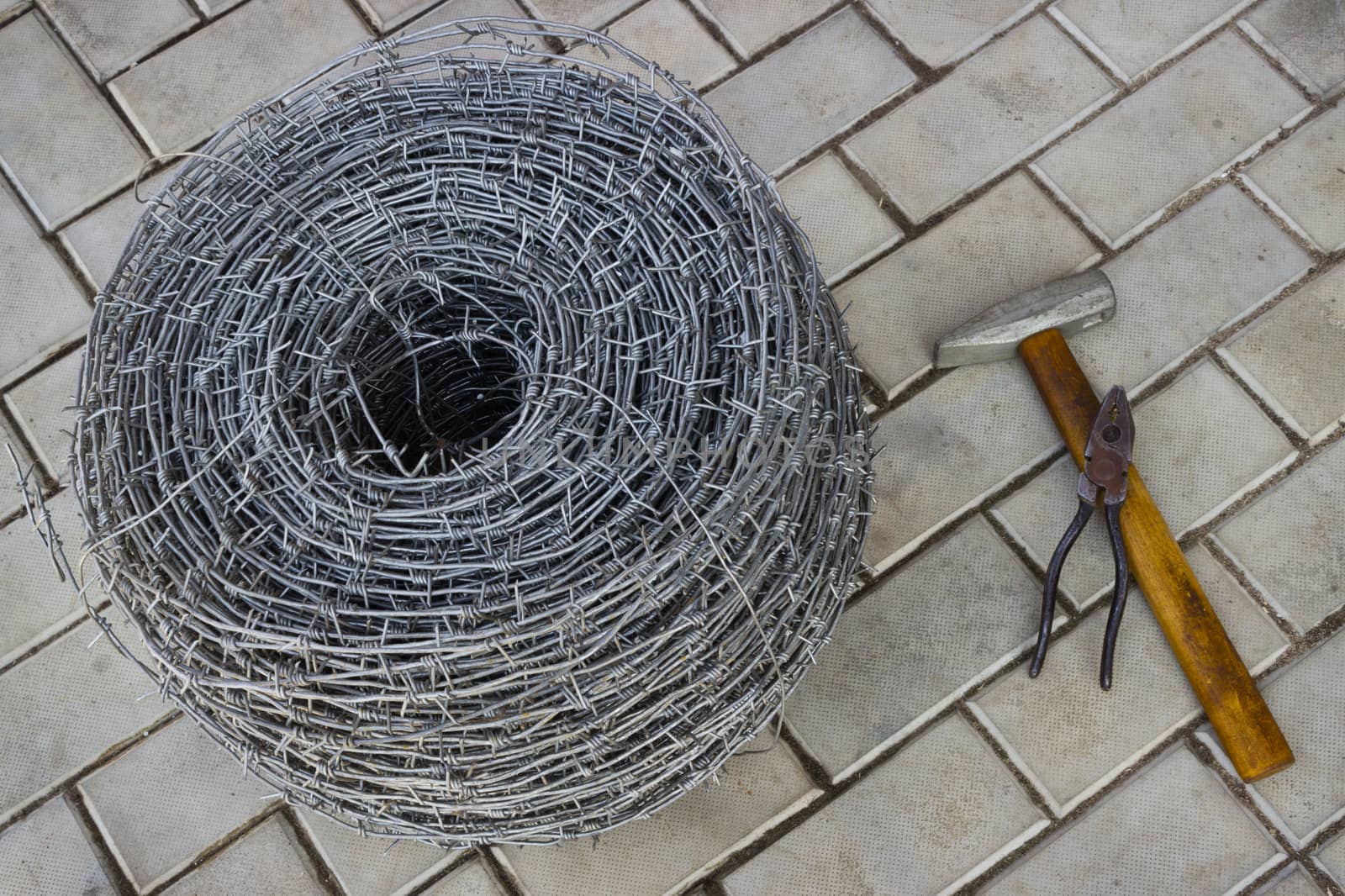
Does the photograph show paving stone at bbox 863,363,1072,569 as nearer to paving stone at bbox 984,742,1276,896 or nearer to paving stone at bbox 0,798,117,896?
paving stone at bbox 984,742,1276,896

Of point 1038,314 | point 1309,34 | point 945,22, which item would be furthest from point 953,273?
point 1309,34

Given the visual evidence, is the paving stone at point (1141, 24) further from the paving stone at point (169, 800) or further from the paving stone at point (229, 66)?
the paving stone at point (169, 800)

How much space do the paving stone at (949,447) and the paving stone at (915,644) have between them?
0.14 feet

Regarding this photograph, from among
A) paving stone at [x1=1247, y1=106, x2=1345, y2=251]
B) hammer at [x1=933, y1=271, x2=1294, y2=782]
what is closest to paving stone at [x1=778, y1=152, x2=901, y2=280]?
hammer at [x1=933, y1=271, x2=1294, y2=782]

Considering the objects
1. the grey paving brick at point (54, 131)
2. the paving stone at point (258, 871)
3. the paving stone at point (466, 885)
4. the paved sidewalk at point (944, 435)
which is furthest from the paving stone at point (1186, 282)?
the grey paving brick at point (54, 131)

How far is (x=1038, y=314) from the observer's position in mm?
1350

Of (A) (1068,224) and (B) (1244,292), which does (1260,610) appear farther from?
(A) (1068,224)

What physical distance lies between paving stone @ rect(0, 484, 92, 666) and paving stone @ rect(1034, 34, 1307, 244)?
1.33m

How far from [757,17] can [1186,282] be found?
2.26 feet

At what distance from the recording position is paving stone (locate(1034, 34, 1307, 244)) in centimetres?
151

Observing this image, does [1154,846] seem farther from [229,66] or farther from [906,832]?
[229,66]

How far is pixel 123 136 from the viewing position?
1622 millimetres

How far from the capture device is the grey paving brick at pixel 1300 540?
133 cm

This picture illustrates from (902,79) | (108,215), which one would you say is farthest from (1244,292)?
(108,215)
